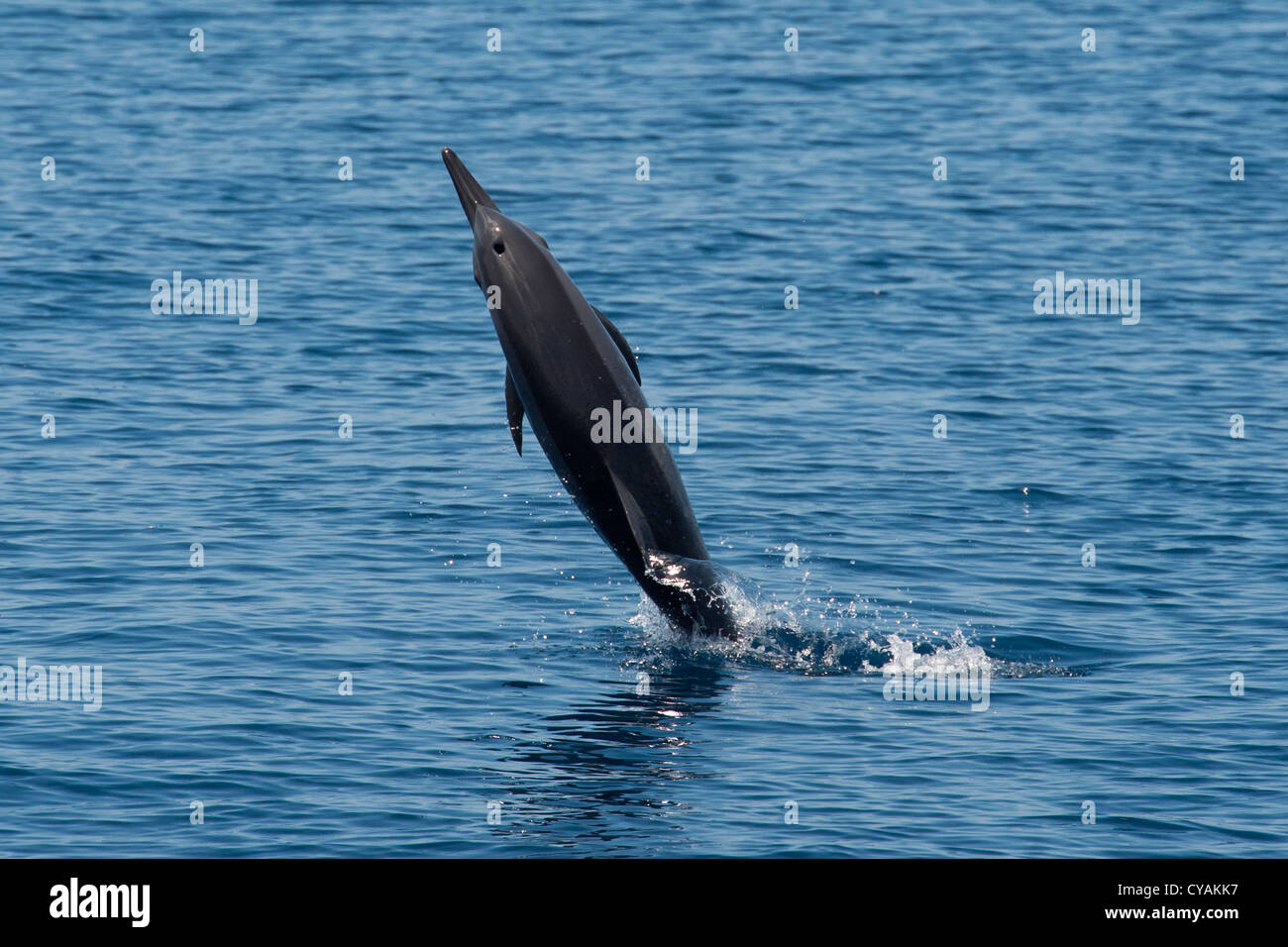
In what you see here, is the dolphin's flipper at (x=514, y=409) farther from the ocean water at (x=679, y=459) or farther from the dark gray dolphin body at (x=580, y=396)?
the ocean water at (x=679, y=459)

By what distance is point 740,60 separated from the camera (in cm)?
6278

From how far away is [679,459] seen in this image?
1133 inches

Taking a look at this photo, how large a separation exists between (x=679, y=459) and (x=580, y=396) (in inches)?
455

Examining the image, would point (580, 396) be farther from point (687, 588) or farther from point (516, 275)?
point (687, 588)

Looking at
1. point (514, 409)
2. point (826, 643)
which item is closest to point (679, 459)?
point (826, 643)

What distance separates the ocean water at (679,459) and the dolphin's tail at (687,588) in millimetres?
731

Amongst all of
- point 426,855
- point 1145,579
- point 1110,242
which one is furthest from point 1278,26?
point 426,855

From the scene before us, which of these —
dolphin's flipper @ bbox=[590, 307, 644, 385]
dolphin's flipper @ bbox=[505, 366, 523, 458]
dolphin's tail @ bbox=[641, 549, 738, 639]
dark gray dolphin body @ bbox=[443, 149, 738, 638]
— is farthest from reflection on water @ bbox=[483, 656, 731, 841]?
dolphin's flipper @ bbox=[590, 307, 644, 385]

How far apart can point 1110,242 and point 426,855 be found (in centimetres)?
3163

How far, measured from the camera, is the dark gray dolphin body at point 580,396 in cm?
1719

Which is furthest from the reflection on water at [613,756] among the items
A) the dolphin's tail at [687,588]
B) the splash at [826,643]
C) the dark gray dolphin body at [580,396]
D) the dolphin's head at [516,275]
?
the dolphin's head at [516,275]

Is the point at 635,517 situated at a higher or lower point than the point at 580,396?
lower

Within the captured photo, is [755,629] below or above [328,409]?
below
